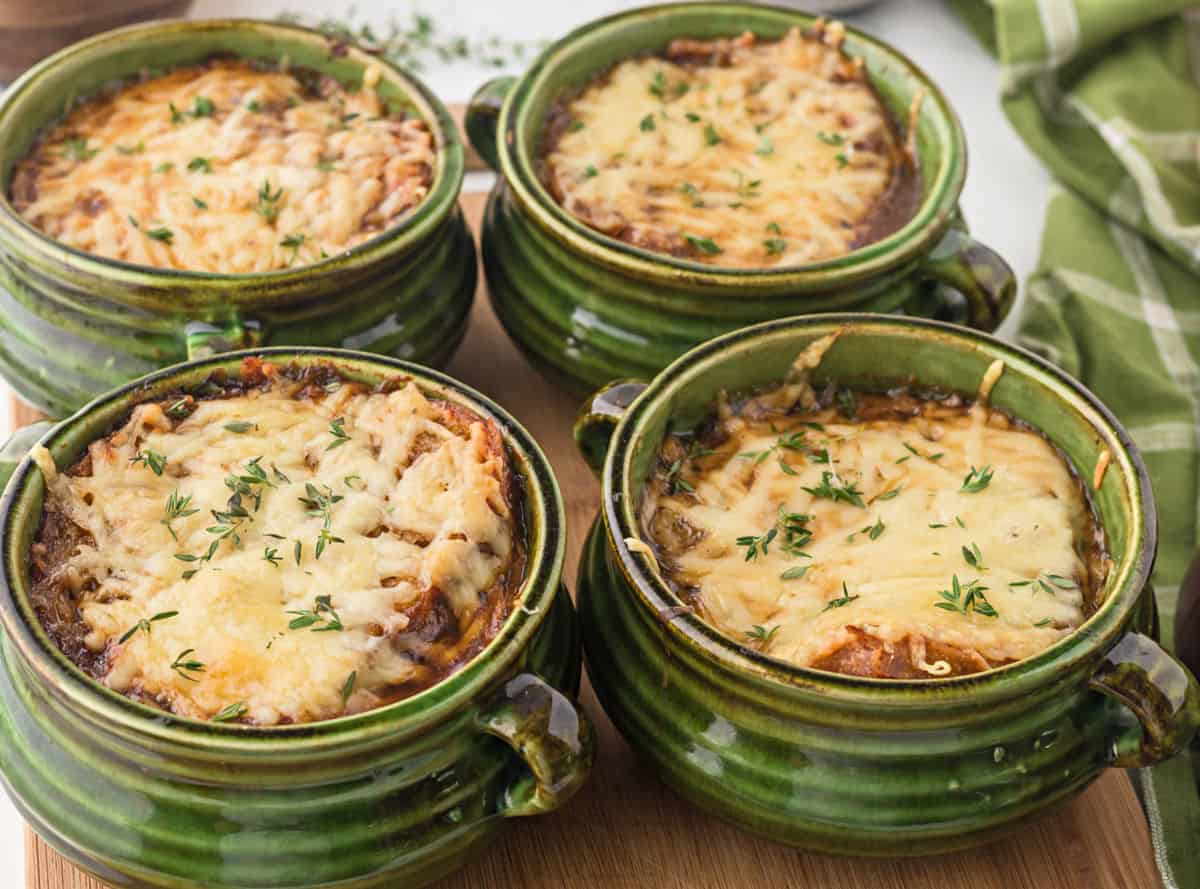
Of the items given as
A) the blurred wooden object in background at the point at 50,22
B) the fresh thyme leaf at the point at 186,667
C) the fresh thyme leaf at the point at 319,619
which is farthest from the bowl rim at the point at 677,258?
the blurred wooden object in background at the point at 50,22

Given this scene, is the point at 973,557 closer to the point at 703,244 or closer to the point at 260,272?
the point at 703,244

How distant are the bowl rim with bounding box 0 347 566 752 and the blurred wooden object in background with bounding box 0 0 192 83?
1324 mm

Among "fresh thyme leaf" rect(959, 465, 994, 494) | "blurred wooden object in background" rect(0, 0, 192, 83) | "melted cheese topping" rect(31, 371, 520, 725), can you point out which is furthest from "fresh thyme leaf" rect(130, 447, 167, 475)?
"blurred wooden object in background" rect(0, 0, 192, 83)

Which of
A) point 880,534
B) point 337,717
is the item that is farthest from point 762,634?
point 337,717

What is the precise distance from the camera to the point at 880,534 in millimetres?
1779

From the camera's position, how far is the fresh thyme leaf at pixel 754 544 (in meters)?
1.75

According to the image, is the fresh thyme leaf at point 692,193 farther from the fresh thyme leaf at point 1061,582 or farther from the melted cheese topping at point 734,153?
the fresh thyme leaf at point 1061,582

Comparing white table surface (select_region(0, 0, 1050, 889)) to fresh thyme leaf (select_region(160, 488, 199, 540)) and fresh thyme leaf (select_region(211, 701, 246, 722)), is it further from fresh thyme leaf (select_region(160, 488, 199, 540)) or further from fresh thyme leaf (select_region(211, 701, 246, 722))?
fresh thyme leaf (select_region(211, 701, 246, 722))

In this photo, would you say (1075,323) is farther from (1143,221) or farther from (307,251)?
(307,251)

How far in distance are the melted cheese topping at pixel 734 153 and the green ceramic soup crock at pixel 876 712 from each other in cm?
48

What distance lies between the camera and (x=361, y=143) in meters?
2.33

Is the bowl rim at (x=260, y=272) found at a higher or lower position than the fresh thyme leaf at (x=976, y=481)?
higher

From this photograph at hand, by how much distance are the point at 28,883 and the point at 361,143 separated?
1124 mm

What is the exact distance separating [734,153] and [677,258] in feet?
1.12
